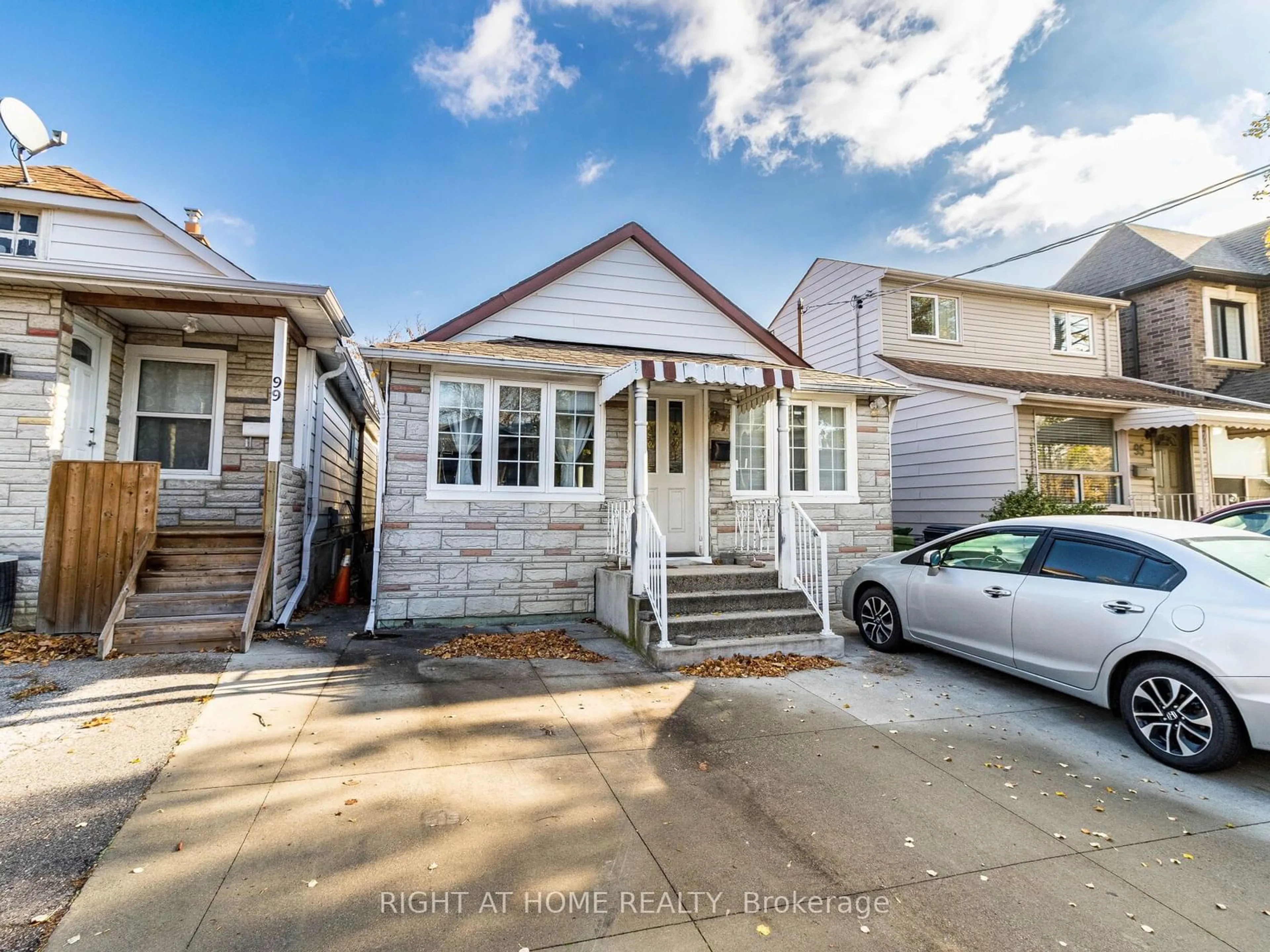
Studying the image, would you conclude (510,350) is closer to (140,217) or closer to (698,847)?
(140,217)

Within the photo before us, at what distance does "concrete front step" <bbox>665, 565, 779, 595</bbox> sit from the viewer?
6262mm

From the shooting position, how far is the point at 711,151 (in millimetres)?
10977

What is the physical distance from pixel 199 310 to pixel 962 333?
515 inches

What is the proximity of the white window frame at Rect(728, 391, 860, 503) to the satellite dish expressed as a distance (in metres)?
8.90

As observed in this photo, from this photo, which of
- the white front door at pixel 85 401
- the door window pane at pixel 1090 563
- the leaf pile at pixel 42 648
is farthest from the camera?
the white front door at pixel 85 401

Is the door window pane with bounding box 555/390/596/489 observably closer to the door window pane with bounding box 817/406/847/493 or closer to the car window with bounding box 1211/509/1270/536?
the door window pane with bounding box 817/406/847/493

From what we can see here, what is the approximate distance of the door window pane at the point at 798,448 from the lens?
324 inches

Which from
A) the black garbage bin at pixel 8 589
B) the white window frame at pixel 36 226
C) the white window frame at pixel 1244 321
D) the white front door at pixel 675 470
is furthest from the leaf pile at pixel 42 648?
the white window frame at pixel 1244 321

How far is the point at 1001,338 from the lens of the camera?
485 inches

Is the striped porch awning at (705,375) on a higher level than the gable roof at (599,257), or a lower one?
lower

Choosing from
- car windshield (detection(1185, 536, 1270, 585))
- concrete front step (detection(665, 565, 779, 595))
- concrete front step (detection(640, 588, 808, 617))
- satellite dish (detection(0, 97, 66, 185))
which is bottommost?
concrete front step (detection(640, 588, 808, 617))

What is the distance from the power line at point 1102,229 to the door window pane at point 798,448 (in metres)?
4.10

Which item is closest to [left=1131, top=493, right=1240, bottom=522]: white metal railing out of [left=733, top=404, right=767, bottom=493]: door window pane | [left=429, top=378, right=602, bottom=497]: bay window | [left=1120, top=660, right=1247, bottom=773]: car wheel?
[left=733, top=404, right=767, bottom=493]: door window pane

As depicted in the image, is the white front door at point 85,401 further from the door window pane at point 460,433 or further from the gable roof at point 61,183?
the door window pane at point 460,433
